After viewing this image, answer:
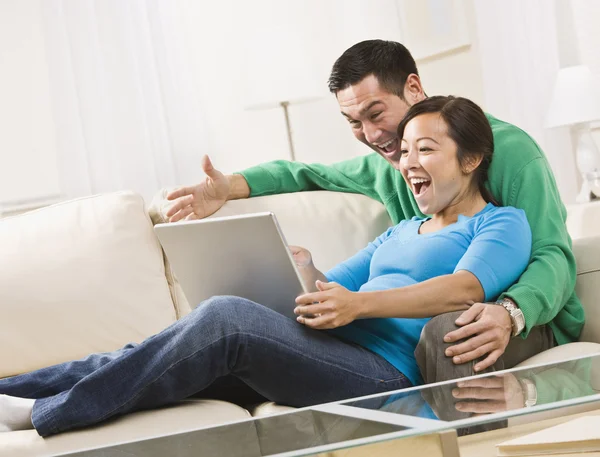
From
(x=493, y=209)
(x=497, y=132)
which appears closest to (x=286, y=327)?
(x=493, y=209)

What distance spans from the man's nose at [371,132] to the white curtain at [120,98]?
1.52 meters

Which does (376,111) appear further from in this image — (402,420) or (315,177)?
(402,420)

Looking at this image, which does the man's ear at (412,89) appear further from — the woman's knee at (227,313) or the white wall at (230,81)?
the white wall at (230,81)

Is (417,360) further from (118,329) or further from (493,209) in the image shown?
(118,329)

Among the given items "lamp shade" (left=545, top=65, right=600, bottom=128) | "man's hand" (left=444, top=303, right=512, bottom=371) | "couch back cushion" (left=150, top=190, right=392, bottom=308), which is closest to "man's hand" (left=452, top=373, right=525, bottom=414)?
"man's hand" (left=444, top=303, right=512, bottom=371)

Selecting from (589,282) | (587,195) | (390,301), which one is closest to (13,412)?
(390,301)

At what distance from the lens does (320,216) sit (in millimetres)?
2244

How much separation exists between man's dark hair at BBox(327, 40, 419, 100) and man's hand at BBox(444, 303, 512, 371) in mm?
679

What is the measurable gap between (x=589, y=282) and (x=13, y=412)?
1189 mm

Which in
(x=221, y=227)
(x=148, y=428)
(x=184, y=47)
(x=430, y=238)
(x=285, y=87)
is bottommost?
(x=148, y=428)

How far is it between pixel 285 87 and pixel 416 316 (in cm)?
163

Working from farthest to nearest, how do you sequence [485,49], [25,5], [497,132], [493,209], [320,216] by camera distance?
[25,5], [485,49], [320,216], [497,132], [493,209]

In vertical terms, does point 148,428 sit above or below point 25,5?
below

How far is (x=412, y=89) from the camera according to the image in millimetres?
2018
